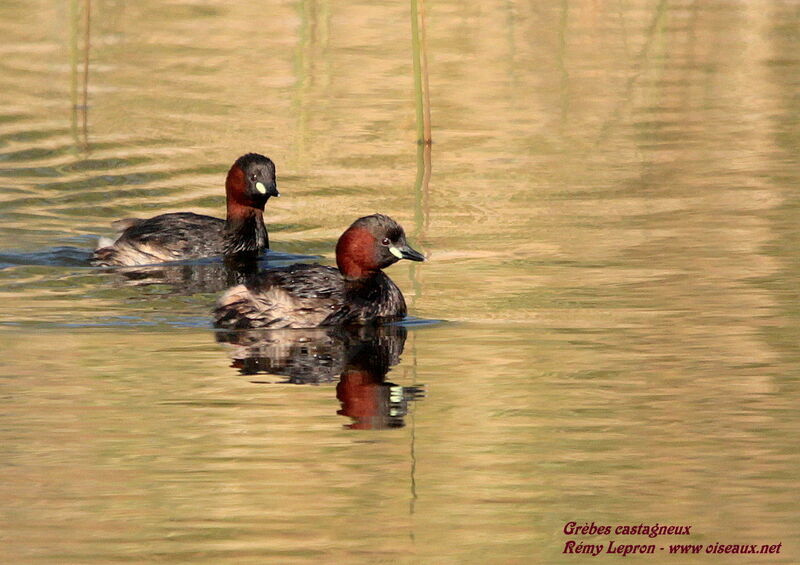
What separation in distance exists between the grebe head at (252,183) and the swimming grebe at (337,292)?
255cm

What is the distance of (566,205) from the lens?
14.5m

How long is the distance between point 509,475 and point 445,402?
1.24 metres

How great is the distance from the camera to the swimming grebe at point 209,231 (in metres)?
13.3

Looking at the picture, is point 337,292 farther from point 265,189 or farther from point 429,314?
point 265,189

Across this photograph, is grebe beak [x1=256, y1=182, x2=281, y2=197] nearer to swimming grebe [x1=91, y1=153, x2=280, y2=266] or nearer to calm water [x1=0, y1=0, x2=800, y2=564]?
swimming grebe [x1=91, y1=153, x2=280, y2=266]

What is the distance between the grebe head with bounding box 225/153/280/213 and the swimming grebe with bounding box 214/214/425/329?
255cm

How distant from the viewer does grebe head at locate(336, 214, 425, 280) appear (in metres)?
11.2

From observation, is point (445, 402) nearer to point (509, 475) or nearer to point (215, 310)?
point (509, 475)

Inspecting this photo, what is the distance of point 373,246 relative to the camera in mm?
11297

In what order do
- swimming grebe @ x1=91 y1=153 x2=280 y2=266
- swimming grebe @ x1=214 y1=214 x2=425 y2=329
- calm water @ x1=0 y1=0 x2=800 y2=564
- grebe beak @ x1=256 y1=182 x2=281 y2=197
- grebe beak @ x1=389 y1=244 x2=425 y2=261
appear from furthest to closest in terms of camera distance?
grebe beak @ x1=256 y1=182 x2=281 y2=197
swimming grebe @ x1=91 y1=153 x2=280 y2=266
grebe beak @ x1=389 y1=244 x2=425 y2=261
swimming grebe @ x1=214 y1=214 x2=425 y2=329
calm water @ x1=0 y1=0 x2=800 y2=564

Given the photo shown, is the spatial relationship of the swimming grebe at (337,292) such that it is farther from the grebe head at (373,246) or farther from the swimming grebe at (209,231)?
the swimming grebe at (209,231)

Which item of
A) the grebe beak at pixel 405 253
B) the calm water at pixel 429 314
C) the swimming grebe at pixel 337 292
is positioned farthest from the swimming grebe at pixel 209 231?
the grebe beak at pixel 405 253

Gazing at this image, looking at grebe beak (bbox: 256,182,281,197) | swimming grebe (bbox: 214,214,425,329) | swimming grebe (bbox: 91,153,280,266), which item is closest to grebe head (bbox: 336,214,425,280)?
swimming grebe (bbox: 214,214,425,329)

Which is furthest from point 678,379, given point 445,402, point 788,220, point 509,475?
point 788,220
